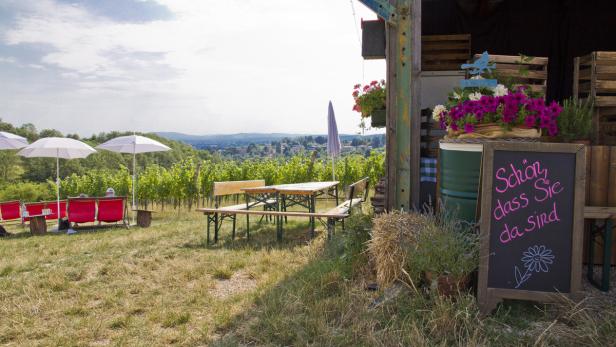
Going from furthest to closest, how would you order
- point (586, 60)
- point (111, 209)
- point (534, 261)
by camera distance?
point (111, 209)
point (586, 60)
point (534, 261)

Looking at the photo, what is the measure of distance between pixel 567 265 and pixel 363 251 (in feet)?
4.78

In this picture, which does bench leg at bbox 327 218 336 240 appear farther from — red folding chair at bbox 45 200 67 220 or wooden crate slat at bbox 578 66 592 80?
red folding chair at bbox 45 200 67 220

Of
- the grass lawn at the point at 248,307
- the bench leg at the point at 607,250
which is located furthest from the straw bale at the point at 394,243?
the bench leg at the point at 607,250

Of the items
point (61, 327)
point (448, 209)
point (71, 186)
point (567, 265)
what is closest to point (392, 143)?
point (448, 209)

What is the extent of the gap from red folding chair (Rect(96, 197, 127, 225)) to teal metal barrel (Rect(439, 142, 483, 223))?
731 cm

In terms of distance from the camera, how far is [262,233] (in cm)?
719

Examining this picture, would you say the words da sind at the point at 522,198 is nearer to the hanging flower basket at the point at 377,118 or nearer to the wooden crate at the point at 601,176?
the wooden crate at the point at 601,176

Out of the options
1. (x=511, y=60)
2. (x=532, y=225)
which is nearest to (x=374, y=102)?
(x=511, y=60)

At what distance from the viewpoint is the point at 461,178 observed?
345cm

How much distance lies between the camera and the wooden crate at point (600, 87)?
4371mm

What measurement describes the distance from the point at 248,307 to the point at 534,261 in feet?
6.70

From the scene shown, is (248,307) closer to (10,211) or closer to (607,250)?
(607,250)

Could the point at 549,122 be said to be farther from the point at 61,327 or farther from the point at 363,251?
the point at 61,327

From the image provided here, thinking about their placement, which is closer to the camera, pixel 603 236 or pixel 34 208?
pixel 603 236
